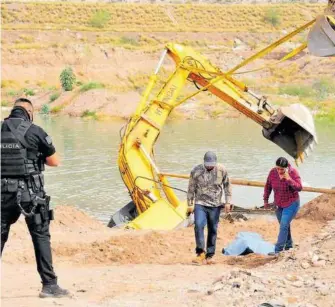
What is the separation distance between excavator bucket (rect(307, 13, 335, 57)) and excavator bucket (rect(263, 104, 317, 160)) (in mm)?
2121

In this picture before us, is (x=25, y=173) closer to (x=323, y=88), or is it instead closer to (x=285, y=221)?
(x=285, y=221)

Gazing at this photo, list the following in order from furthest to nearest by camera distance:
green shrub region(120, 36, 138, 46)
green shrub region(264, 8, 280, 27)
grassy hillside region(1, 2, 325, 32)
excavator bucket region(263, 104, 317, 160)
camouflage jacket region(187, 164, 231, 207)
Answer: green shrub region(264, 8, 280, 27) < grassy hillside region(1, 2, 325, 32) < green shrub region(120, 36, 138, 46) < excavator bucket region(263, 104, 317, 160) < camouflage jacket region(187, 164, 231, 207)

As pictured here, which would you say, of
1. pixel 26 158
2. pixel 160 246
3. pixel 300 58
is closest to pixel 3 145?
pixel 26 158

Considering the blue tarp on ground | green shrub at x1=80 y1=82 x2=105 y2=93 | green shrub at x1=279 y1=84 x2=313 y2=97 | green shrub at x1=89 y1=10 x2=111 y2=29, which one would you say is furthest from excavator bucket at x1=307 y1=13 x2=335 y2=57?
green shrub at x1=89 y1=10 x2=111 y2=29

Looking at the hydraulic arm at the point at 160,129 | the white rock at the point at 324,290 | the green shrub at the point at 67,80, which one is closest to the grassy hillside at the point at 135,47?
the green shrub at the point at 67,80

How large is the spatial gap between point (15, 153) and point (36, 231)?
2.45 ft

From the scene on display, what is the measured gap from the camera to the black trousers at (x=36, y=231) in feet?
23.2

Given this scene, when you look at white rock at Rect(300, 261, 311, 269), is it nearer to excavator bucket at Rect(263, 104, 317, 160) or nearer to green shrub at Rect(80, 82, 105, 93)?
excavator bucket at Rect(263, 104, 317, 160)

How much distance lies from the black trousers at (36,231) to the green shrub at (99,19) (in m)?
71.2

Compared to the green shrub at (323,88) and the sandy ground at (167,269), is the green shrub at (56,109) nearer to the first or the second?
the green shrub at (323,88)

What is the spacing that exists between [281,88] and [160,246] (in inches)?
1698

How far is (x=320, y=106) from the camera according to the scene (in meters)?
46.1

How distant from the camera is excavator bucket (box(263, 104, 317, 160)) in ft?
43.4

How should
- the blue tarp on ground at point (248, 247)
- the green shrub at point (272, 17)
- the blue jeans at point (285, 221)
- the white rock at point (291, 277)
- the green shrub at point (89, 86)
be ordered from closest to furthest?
the white rock at point (291, 277) → the blue jeans at point (285, 221) → the blue tarp on ground at point (248, 247) → the green shrub at point (89, 86) → the green shrub at point (272, 17)
